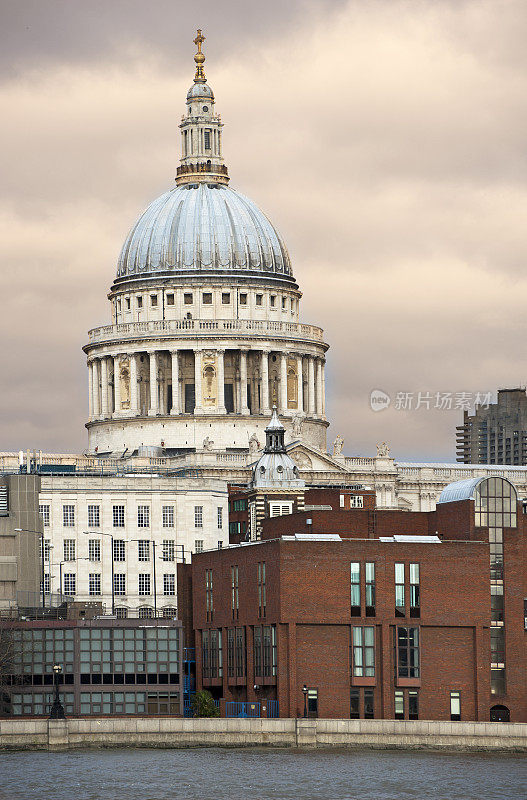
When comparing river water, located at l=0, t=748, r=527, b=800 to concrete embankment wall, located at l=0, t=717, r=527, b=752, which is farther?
concrete embankment wall, located at l=0, t=717, r=527, b=752

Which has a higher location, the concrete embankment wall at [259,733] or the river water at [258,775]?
the concrete embankment wall at [259,733]

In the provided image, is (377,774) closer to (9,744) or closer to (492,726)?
(492,726)

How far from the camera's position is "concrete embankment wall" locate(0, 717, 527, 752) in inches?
7549

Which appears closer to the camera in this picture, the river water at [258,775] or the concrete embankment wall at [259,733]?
the river water at [258,775]

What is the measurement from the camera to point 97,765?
185375 mm

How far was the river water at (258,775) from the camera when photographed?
173m

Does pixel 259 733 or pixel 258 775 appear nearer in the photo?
pixel 258 775

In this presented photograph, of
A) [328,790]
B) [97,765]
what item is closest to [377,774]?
[328,790]

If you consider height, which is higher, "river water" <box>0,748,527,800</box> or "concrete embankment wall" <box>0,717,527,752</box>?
"concrete embankment wall" <box>0,717,527,752</box>

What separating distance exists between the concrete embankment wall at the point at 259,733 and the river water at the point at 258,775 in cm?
130

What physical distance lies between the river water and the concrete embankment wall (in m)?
1.30

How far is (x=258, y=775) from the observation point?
180500 millimetres

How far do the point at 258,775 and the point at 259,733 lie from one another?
1367 centimetres

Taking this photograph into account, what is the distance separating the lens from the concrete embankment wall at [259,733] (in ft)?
629
